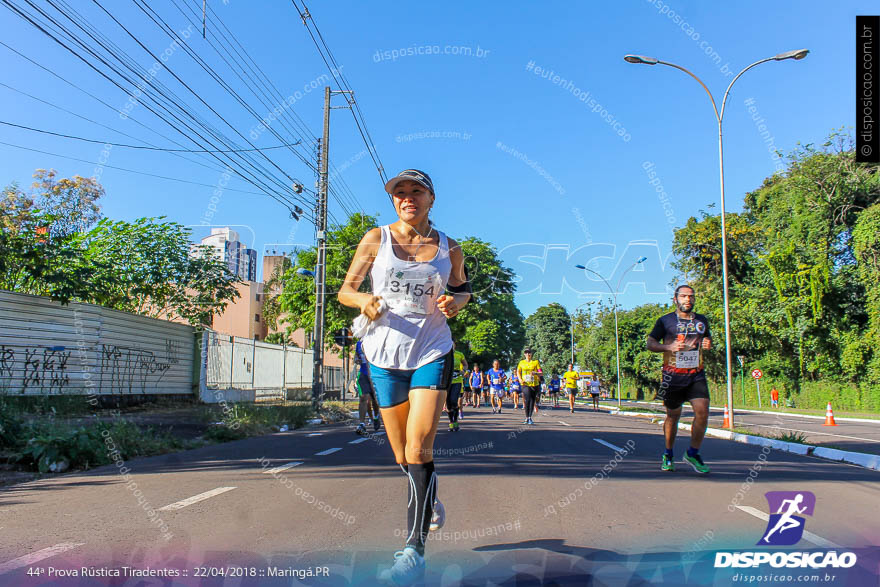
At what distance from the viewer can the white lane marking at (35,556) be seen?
340 cm

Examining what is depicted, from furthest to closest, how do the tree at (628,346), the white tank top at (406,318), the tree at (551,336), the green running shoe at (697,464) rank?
the tree at (551,336) → the tree at (628,346) → the green running shoe at (697,464) → the white tank top at (406,318)

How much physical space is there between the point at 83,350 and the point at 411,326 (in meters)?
14.2

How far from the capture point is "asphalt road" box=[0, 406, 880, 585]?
3529mm

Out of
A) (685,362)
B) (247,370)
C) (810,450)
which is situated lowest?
(810,450)

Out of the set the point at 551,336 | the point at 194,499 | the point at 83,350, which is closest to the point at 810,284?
the point at 83,350

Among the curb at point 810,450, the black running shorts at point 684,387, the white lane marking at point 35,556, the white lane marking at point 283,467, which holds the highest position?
the black running shorts at point 684,387

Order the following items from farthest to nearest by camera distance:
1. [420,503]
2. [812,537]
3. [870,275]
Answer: [870,275] → [812,537] → [420,503]

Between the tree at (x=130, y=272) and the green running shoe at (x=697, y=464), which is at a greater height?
the tree at (x=130, y=272)

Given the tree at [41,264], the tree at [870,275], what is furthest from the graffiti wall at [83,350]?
the tree at [870,275]

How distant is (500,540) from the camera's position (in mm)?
4133

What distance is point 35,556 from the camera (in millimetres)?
3621

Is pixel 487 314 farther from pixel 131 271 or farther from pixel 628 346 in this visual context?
pixel 131 271

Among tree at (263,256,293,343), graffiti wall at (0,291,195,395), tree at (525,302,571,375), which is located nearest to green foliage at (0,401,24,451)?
graffiti wall at (0,291,195,395)

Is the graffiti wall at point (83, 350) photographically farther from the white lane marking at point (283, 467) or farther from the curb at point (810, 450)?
the curb at point (810, 450)
